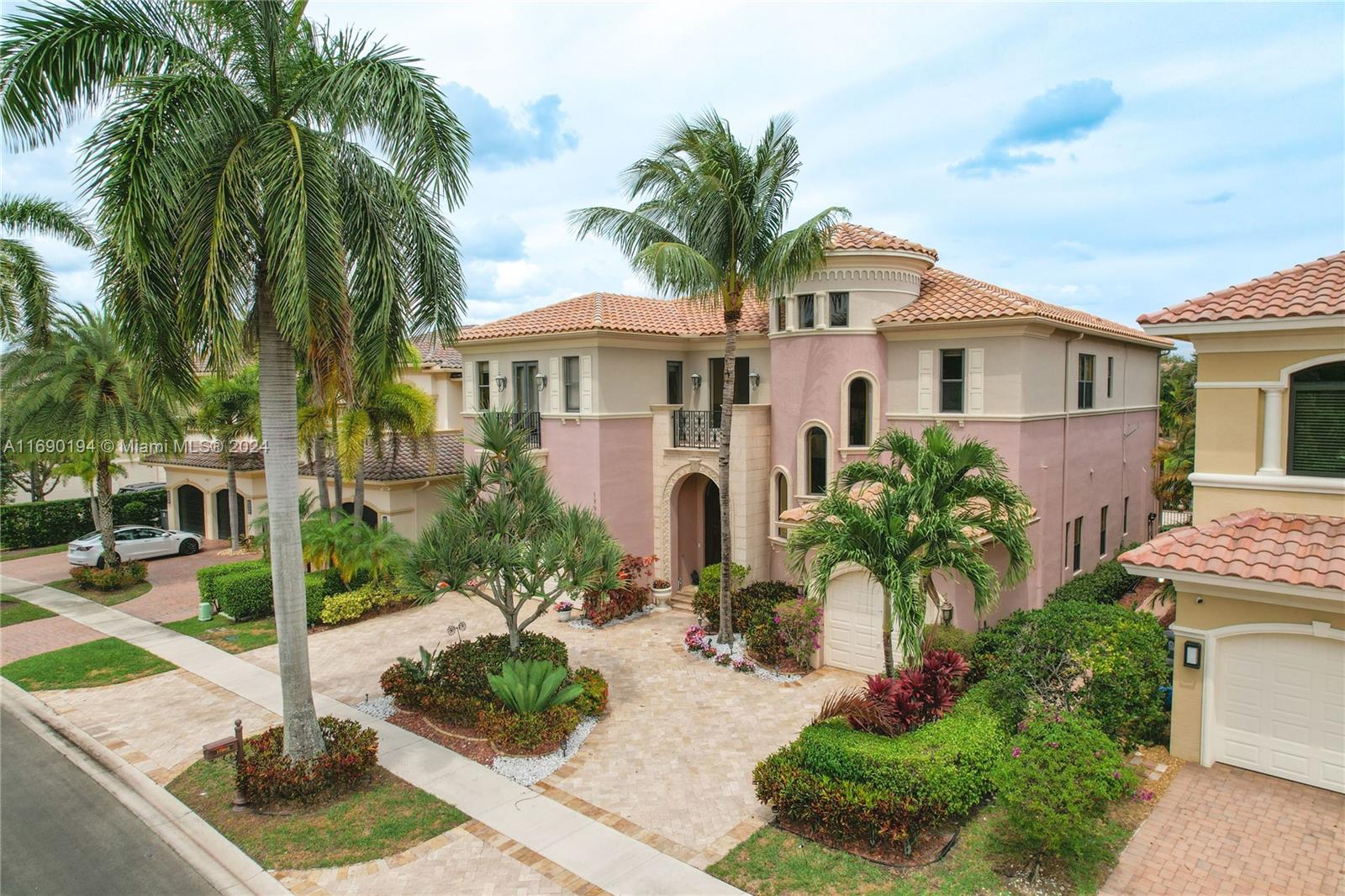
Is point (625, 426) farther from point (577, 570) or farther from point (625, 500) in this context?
point (577, 570)

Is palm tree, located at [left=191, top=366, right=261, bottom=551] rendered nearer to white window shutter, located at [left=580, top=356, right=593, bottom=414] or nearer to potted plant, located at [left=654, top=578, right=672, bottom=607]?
white window shutter, located at [left=580, top=356, right=593, bottom=414]

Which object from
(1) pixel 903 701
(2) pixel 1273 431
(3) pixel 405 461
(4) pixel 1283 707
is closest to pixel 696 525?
(3) pixel 405 461

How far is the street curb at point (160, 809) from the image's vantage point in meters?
9.20

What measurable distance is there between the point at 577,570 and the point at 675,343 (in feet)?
38.2

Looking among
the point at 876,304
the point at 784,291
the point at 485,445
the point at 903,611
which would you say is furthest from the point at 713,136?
the point at 903,611

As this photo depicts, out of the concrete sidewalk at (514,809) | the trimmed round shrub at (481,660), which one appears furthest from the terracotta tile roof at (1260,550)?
the trimmed round shrub at (481,660)

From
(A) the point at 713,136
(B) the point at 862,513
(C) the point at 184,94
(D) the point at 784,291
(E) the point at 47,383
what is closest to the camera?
(C) the point at 184,94

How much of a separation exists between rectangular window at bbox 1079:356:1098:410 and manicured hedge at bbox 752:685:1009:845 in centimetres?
1325

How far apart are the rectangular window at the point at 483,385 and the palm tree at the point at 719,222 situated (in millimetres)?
9311

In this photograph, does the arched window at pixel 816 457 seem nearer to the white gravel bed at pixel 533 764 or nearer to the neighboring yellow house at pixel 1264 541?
the neighboring yellow house at pixel 1264 541

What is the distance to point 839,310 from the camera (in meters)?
19.1

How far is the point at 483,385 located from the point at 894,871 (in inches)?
780

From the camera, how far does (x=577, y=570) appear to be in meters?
13.2

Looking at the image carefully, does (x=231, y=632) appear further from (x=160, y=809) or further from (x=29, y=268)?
(x=29, y=268)
